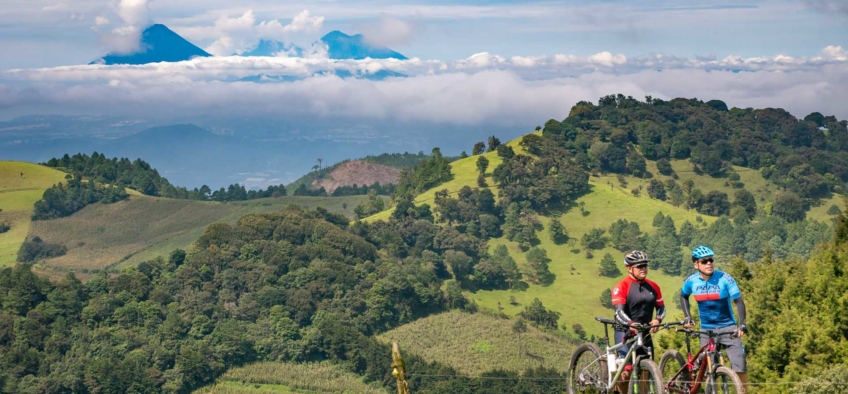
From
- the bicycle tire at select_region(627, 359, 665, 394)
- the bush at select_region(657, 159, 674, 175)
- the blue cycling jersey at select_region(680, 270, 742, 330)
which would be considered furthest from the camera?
the bush at select_region(657, 159, 674, 175)

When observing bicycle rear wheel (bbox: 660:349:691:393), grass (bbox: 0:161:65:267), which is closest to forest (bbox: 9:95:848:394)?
grass (bbox: 0:161:65:267)

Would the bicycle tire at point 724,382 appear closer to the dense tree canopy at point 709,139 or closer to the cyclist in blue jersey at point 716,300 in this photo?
the cyclist in blue jersey at point 716,300

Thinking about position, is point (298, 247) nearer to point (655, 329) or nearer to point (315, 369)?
point (315, 369)

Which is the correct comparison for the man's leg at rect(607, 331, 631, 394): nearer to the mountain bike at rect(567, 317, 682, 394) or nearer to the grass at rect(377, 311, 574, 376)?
the mountain bike at rect(567, 317, 682, 394)

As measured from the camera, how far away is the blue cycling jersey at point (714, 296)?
11.7m

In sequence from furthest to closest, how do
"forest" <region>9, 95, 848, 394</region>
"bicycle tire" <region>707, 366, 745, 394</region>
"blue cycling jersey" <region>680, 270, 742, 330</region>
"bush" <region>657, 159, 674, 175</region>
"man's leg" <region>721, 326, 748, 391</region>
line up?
"bush" <region>657, 159, 674, 175</region>, "forest" <region>9, 95, 848, 394</region>, "blue cycling jersey" <region>680, 270, 742, 330</region>, "man's leg" <region>721, 326, 748, 391</region>, "bicycle tire" <region>707, 366, 745, 394</region>

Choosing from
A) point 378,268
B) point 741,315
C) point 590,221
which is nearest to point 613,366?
point 741,315

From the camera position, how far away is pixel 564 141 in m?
138

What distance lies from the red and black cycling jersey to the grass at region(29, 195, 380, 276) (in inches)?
4687

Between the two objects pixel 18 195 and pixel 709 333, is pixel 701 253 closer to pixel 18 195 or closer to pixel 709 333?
pixel 709 333

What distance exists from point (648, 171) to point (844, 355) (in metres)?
115

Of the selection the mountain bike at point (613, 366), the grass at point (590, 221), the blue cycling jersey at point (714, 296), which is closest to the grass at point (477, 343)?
the grass at point (590, 221)

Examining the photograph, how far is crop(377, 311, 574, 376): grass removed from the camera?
7869 cm

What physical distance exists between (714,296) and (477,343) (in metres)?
72.7
